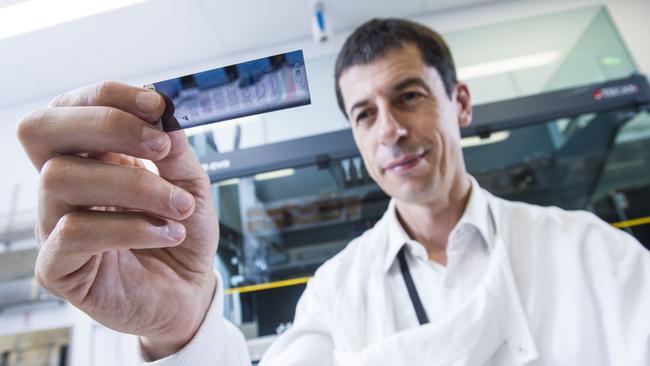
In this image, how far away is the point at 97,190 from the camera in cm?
53

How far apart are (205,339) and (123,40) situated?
35.9 inches

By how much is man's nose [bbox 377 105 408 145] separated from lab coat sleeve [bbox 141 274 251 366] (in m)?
0.77

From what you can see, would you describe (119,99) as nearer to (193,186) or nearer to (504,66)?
(193,186)

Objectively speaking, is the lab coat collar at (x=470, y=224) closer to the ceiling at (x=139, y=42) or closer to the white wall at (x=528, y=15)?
the ceiling at (x=139, y=42)

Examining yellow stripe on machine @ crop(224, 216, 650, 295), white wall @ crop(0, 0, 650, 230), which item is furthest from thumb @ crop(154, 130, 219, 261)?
white wall @ crop(0, 0, 650, 230)

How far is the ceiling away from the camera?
762mm

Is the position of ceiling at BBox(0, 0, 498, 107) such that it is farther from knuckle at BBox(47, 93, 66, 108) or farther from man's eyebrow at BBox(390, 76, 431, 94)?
man's eyebrow at BBox(390, 76, 431, 94)

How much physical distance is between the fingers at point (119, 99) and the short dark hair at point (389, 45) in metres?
0.99

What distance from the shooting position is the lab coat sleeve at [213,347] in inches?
29.4

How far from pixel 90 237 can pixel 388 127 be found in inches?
39.2

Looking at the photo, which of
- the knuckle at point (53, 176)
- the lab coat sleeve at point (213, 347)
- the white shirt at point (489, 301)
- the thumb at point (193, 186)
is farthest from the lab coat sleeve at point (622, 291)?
the knuckle at point (53, 176)

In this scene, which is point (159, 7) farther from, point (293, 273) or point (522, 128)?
point (522, 128)

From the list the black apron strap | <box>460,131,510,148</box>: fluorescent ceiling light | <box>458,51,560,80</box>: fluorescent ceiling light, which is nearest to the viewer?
the black apron strap

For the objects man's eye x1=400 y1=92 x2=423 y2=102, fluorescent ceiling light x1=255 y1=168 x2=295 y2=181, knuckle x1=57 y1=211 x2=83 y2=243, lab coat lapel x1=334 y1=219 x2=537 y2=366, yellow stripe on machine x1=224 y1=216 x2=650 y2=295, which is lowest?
lab coat lapel x1=334 y1=219 x2=537 y2=366
